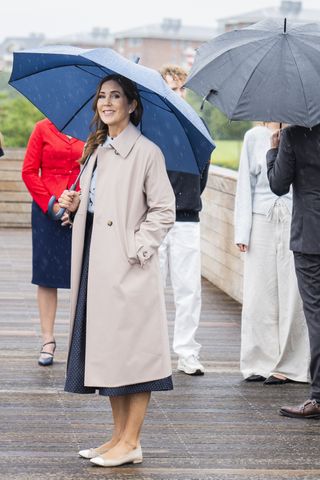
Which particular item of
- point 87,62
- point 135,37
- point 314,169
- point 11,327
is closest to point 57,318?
point 11,327

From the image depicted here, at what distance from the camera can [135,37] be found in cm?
15288

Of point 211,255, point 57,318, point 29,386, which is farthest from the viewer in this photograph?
point 211,255

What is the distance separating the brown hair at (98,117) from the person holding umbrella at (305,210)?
1.29 meters

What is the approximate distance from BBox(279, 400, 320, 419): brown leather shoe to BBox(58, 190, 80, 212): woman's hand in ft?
6.35

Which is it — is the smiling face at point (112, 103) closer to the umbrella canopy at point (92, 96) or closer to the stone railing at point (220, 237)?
the umbrella canopy at point (92, 96)

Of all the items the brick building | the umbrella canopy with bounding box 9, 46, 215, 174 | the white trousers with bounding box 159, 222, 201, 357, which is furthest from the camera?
the brick building

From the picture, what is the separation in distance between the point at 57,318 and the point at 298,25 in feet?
14.4

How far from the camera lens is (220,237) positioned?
38.8ft

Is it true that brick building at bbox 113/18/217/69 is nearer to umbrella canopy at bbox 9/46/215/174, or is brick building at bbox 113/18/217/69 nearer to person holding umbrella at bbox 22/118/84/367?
person holding umbrella at bbox 22/118/84/367

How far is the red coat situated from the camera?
768 centimetres

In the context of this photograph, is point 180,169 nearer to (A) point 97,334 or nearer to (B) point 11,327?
(A) point 97,334

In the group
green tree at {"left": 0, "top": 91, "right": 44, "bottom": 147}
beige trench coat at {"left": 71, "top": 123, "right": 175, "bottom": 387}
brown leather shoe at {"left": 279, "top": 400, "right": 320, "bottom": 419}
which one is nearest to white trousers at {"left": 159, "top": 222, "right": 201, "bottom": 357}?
brown leather shoe at {"left": 279, "top": 400, "right": 320, "bottom": 419}

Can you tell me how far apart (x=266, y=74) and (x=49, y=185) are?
82.0 inches

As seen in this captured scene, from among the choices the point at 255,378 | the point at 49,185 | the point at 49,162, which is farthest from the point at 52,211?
the point at 255,378
